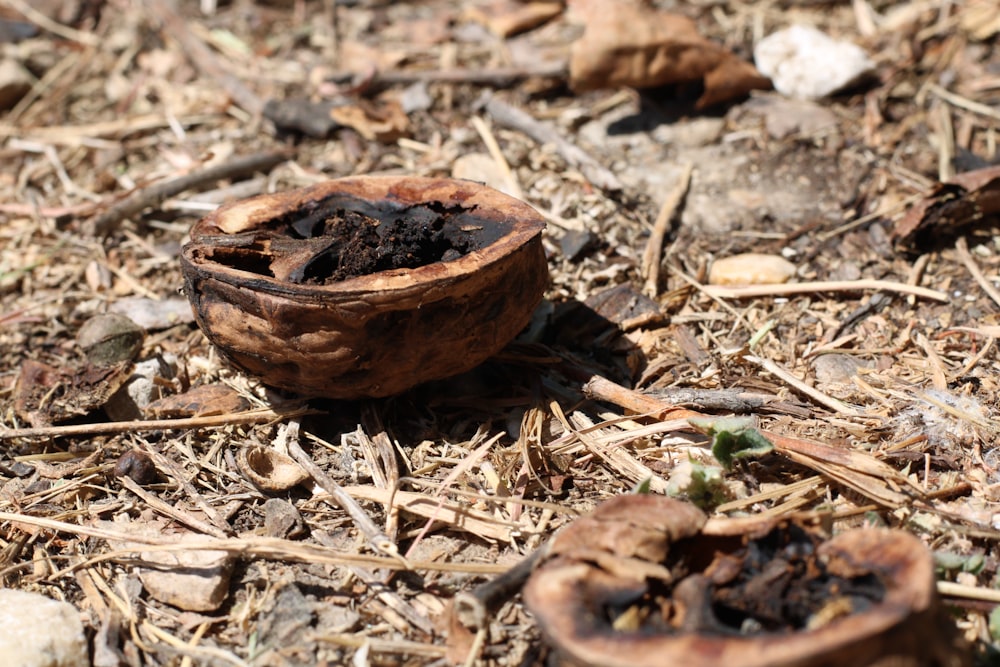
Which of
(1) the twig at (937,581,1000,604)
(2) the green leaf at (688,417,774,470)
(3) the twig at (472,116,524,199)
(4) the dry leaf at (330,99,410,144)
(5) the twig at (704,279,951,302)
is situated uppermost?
(4) the dry leaf at (330,99,410,144)

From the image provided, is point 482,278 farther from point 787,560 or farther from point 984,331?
point 984,331

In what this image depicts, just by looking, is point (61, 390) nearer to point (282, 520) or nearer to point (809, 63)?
point (282, 520)

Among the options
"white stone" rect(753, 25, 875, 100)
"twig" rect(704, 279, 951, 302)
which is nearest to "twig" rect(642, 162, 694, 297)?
"twig" rect(704, 279, 951, 302)

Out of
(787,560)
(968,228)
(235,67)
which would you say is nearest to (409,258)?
(787,560)

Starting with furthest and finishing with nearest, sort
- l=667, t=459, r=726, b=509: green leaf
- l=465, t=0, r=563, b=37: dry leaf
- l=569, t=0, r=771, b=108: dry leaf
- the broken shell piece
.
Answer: l=465, t=0, r=563, b=37: dry leaf → l=569, t=0, r=771, b=108: dry leaf → the broken shell piece → l=667, t=459, r=726, b=509: green leaf

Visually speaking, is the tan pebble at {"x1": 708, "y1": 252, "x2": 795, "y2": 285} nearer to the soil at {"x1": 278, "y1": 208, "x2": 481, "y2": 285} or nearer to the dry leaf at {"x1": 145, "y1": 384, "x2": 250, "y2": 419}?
the soil at {"x1": 278, "y1": 208, "x2": 481, "y2": 285}

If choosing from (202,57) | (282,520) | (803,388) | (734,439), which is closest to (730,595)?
(734,439)

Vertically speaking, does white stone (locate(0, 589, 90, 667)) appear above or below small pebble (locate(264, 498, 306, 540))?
above
